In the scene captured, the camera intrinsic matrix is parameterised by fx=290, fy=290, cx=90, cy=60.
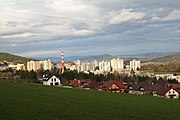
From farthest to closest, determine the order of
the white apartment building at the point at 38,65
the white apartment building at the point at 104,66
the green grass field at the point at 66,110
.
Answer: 1. the white apartment building at the point at 104,66
2. the white apartment building at the point at 38,65
3. the green grass field at the point at 66,110

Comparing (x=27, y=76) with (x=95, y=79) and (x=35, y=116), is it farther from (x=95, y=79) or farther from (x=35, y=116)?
(x=35, y=116)

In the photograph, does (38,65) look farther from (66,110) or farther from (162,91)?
(66,110)

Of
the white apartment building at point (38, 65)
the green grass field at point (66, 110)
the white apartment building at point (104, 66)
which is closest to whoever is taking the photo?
the green grass field at point (66, 110)

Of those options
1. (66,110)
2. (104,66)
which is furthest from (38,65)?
(66,110)

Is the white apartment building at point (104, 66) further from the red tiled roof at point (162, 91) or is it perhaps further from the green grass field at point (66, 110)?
the green grass field at point (66, 110)

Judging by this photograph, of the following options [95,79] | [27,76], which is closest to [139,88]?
[95,79]

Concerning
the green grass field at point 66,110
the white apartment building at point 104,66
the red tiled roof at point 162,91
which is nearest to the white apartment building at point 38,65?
the white apartment building at point 104,66

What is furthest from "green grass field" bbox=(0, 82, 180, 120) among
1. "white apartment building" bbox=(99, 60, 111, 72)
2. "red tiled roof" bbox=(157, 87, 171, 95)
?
"white apartment building" bbox=(99, 60, 111, 72)

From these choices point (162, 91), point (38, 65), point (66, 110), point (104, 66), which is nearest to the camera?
point (66, 110)

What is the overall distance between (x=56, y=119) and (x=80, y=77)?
83566mm

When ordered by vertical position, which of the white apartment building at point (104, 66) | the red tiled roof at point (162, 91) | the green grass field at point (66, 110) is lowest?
the red tiled roof at point (162, 91)

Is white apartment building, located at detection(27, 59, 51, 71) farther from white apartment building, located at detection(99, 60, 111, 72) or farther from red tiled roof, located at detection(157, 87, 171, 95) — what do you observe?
red tiled roof, located at detection(157, 87, 171, 95)

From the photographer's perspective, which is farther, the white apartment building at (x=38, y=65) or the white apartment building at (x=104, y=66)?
the white apartment building at (x=104, y=66)

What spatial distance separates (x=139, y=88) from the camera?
7794 cm
